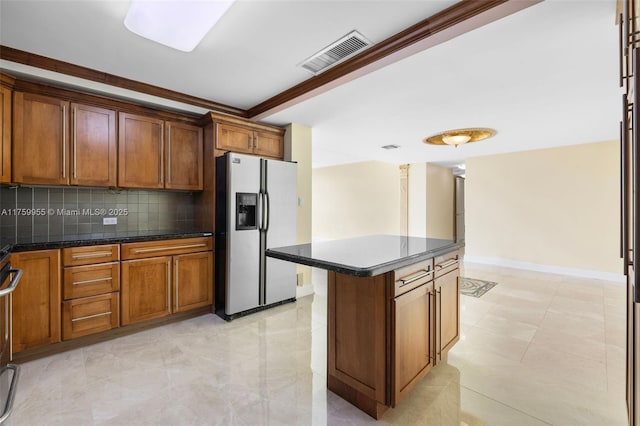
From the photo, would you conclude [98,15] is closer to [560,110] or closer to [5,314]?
[5,314]

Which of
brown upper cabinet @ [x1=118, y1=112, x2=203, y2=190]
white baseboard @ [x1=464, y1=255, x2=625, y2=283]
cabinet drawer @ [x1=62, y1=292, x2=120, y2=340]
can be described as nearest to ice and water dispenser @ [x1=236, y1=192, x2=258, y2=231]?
brown upper cabinet @ [x1=118, y1=112, x2=203, y2=190]

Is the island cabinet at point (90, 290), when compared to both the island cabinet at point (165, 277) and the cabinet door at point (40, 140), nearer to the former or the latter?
the island cabinet at point (165, 277)

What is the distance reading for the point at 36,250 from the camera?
2.27m

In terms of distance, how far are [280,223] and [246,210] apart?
456 mm

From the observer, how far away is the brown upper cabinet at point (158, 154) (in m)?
2.95

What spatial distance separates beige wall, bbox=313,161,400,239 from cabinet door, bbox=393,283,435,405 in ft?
20.3

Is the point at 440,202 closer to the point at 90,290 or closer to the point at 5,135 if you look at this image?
the point at 90,290

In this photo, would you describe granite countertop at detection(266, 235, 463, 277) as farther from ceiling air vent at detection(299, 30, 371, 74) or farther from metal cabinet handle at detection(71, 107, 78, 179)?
metal cabinet handle at detection(71, 107, 78, 179)

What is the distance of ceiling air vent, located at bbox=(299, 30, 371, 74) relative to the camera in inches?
84.3

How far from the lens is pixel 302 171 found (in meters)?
4.05

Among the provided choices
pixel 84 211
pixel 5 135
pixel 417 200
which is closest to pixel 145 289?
pixel 84 211

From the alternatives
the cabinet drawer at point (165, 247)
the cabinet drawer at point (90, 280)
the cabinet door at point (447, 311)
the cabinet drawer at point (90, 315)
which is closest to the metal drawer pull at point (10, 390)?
the cabinet drawer at point (90, 315)

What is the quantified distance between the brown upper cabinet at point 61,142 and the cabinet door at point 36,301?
0.70 m

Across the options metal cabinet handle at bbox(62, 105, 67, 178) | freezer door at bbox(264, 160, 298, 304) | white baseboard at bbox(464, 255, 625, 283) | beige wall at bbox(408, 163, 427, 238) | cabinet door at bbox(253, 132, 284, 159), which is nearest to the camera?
metal cabinet handle at bbox(62, 105, 67, 178)
